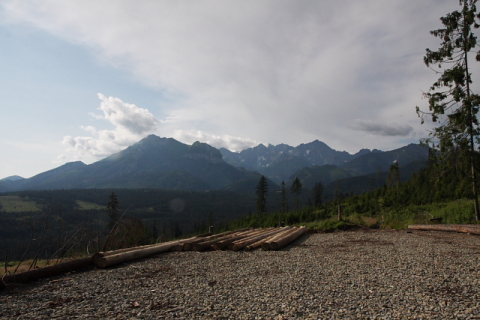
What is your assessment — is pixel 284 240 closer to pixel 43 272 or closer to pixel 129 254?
pixel 129 254

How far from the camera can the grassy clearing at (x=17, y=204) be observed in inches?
6503

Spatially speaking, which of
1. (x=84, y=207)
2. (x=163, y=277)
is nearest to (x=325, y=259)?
(x=163, y=277)

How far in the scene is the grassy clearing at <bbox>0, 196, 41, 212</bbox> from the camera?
165 meters

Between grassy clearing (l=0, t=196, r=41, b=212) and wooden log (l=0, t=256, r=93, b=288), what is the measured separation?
193 m

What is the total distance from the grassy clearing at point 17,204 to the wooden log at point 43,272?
193 meters

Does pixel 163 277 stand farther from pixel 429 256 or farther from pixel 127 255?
pixel 429 256

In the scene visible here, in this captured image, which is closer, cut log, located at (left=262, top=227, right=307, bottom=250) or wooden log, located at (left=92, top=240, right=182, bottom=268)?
wooden log, located at (left=92, top=240, right=182, bottom=268)

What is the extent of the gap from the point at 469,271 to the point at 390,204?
32.6 metres

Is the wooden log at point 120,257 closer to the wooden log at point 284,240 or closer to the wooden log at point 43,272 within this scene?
Result: the wooden log at point 43,272

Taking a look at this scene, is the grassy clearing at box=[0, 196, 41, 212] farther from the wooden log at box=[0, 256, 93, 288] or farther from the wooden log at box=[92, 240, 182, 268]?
the wooden log at box=[0, 256, 93, 288]

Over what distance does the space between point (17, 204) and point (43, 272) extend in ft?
728

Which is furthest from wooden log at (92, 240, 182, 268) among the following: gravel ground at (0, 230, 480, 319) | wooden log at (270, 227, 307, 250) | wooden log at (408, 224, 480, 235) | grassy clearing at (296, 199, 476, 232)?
wooden log at (408, 224, 480, 235)

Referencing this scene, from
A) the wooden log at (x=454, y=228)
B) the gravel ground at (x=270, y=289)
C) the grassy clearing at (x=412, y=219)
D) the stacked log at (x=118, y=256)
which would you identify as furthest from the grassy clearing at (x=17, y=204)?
the wooden log at (x=454, y=228)

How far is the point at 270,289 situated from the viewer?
22.8ft
